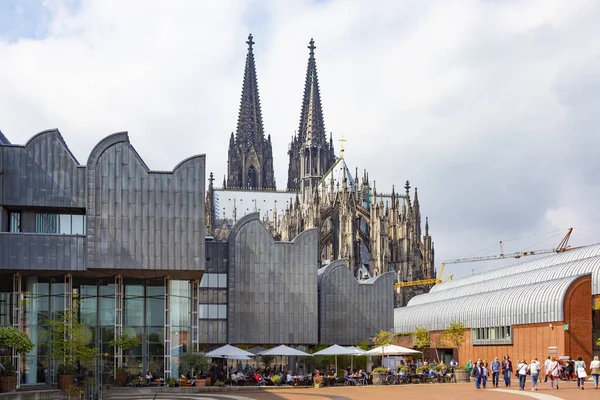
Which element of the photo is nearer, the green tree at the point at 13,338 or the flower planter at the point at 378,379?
the green tree at the point at 13,338

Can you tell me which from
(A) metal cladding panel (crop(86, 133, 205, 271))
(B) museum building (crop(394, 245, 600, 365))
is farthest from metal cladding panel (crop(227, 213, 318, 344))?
(B) museum building (crop(394, 245, 600, 365))

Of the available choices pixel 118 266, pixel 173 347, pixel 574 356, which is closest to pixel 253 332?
pixel 173 347

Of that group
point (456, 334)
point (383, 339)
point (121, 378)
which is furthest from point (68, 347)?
point (456, 334)

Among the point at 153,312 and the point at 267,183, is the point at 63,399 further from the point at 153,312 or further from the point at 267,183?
the point at 267,183

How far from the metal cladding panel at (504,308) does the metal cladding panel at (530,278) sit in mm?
1834

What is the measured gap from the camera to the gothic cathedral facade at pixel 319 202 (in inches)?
4582

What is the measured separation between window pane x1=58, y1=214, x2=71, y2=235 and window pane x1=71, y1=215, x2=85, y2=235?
0.21 m

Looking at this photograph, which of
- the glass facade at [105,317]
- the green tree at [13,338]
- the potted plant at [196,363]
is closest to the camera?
the green tree at [13,338]

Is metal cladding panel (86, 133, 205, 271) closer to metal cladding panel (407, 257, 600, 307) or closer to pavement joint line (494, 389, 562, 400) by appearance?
pavement joint line (494, 389, 562, 400)

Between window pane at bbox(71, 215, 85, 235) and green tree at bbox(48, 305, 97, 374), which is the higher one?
window pane at bbox(71, 215, 85, 235)

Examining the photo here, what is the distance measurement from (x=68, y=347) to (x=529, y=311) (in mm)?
32419

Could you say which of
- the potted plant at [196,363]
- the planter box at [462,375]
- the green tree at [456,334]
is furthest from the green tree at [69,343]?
the green tree at [456,334]

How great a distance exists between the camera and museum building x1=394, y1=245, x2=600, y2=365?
5841 cm

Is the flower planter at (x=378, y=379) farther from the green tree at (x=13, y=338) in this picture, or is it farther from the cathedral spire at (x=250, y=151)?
the cathedral spire at (x=250, y=151)
